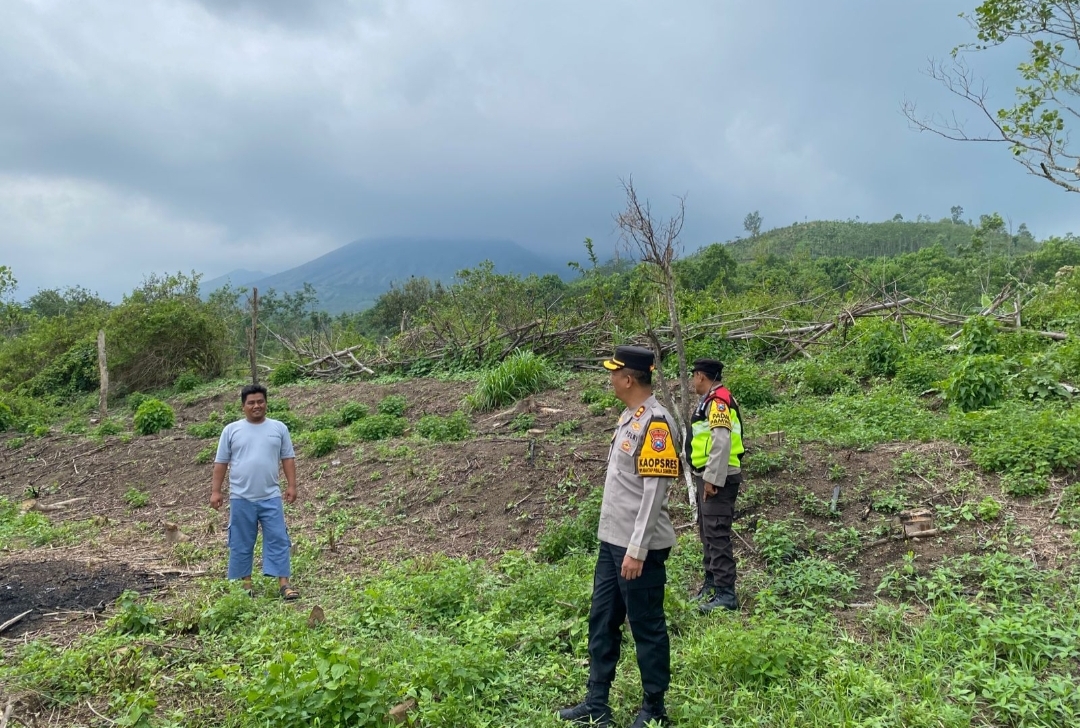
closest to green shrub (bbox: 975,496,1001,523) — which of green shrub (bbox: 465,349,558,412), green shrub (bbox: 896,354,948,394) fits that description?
green shrub (bbox: 896,354,948,394)

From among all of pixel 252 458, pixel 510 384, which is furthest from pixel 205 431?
pixel 252 458

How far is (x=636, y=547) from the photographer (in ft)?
9.37

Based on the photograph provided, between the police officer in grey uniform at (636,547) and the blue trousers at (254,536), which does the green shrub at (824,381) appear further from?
the blue trousers at (254,536)

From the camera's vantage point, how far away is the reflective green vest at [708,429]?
4430mm

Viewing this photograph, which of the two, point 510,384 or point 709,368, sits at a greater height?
point 709,368

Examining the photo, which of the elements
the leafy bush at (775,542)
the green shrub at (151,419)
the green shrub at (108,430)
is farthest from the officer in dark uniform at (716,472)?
Result: the green shrub at (108,430)

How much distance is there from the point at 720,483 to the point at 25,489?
1108 centimetres

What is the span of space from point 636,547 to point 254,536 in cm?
362

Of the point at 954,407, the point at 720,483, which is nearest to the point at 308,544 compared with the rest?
the point at 720,483

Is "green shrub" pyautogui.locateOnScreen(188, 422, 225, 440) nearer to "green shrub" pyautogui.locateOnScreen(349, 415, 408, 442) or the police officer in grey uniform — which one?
"green shrub" pyautogui.locateOnScreen(349, 415, 408, 442)

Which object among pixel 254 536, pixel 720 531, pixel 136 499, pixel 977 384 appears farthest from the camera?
pixel 136 499

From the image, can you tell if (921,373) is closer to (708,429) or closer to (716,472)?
(708,429)

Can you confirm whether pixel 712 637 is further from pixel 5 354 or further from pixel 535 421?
pixel 5 354

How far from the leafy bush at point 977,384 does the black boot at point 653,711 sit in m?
6.80
